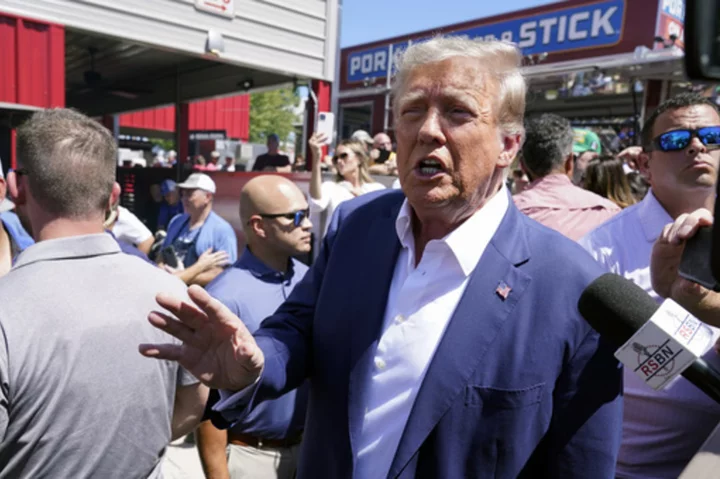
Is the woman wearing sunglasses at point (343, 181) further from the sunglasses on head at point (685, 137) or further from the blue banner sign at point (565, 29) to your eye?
the blue banner sign at point (565, 29)

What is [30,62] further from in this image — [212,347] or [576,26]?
[576,26]

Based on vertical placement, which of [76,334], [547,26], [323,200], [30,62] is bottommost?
[76,334]

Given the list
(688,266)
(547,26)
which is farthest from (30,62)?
(547,26)

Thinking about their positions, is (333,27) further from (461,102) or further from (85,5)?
(461,102)

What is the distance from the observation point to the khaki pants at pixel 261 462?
2816 millimetres

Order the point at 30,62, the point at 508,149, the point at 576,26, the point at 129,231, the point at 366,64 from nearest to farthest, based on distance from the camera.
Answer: the point at 508,149, the point at 129,231, the point at 30,62, the point at 576,26, the point at 366,64

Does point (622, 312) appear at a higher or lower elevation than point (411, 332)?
higher

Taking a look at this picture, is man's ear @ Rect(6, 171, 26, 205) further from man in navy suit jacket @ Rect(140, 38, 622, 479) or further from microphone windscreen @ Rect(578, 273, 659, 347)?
microphone windscreen @ Rect(578, 273, 659, 347)

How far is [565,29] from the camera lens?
522 inches

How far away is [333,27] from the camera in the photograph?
8453 mm

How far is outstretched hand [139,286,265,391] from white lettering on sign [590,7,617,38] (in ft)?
43.6

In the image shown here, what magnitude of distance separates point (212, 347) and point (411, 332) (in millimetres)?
507

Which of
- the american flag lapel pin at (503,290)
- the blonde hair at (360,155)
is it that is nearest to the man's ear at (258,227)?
the american flag lapel pin at (503,290)

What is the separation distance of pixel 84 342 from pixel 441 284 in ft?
3.45
